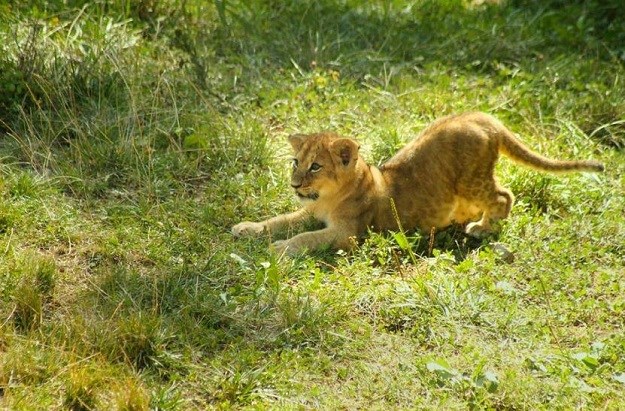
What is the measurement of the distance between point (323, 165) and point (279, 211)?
73 centimetres

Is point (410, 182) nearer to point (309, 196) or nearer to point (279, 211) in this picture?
point (309, 196)

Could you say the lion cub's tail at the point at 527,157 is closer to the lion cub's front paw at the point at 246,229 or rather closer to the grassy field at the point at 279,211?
the grassy field at the point at 279,211

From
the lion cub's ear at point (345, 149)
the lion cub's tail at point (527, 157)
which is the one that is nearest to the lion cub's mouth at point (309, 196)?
the lion cub's ear at point (345, 149)

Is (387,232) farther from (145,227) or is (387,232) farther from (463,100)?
(463,100)

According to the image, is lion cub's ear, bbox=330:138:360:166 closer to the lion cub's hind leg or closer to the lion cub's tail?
the lion cub's hind leg

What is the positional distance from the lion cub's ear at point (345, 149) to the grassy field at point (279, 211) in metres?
0.59

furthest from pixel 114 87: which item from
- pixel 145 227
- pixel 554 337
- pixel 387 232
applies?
pixel 554 337

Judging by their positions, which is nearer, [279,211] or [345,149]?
[345,149]

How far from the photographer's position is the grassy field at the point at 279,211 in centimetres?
607

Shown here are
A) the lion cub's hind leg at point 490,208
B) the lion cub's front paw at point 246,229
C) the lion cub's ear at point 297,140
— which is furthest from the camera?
the lion cub's hind leg at point 490,208

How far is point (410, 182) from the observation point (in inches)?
317

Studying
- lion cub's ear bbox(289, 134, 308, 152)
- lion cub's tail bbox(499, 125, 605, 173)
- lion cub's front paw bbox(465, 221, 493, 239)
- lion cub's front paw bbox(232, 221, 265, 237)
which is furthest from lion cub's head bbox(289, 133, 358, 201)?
lion cub's tail bbox(499, 125, 605, 173)

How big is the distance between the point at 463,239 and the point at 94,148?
9.43ft

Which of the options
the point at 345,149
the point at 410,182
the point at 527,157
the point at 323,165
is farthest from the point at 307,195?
the point at 527,157
